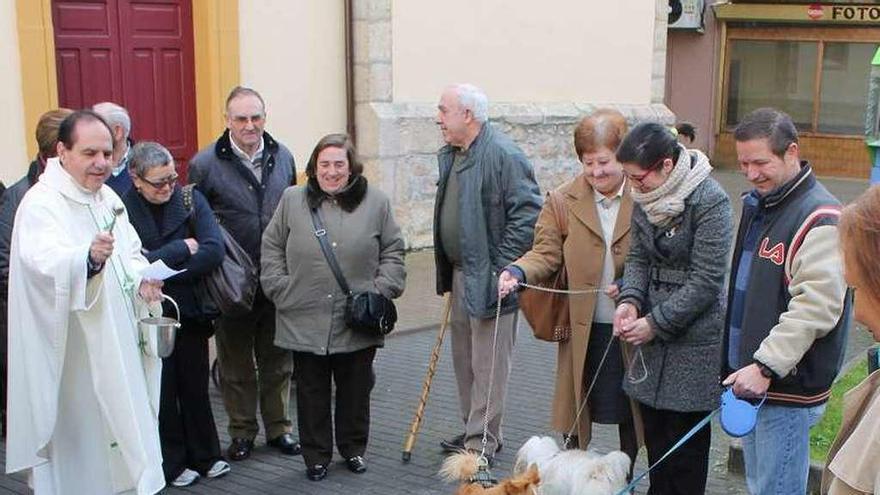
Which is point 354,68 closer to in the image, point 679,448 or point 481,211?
point 481,211

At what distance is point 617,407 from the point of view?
4.64 m

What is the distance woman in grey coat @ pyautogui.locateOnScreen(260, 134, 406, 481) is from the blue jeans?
2283mm

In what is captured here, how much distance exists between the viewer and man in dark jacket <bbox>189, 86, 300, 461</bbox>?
19.0 ft

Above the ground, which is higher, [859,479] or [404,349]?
[859,479]

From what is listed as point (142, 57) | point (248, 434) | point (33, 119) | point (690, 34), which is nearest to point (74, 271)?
point (248, 434)

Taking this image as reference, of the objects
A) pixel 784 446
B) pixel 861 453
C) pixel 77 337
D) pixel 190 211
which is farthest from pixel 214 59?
pixel 861 453

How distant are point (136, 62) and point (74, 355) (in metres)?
6.01

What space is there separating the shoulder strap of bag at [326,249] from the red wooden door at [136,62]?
489 centimetres

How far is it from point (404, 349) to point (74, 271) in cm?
435

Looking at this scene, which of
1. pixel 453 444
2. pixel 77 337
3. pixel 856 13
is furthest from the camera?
pixel 856 13

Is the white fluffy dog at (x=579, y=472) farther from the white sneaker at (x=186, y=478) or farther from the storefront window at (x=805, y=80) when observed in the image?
the storefront window at (x=805, y=80)

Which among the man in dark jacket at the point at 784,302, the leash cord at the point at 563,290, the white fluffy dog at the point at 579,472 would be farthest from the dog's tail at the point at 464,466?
the man in dark jacket at the point at 784,302

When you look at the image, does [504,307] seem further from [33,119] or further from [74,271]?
[33,119]

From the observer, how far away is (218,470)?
5566 mm
